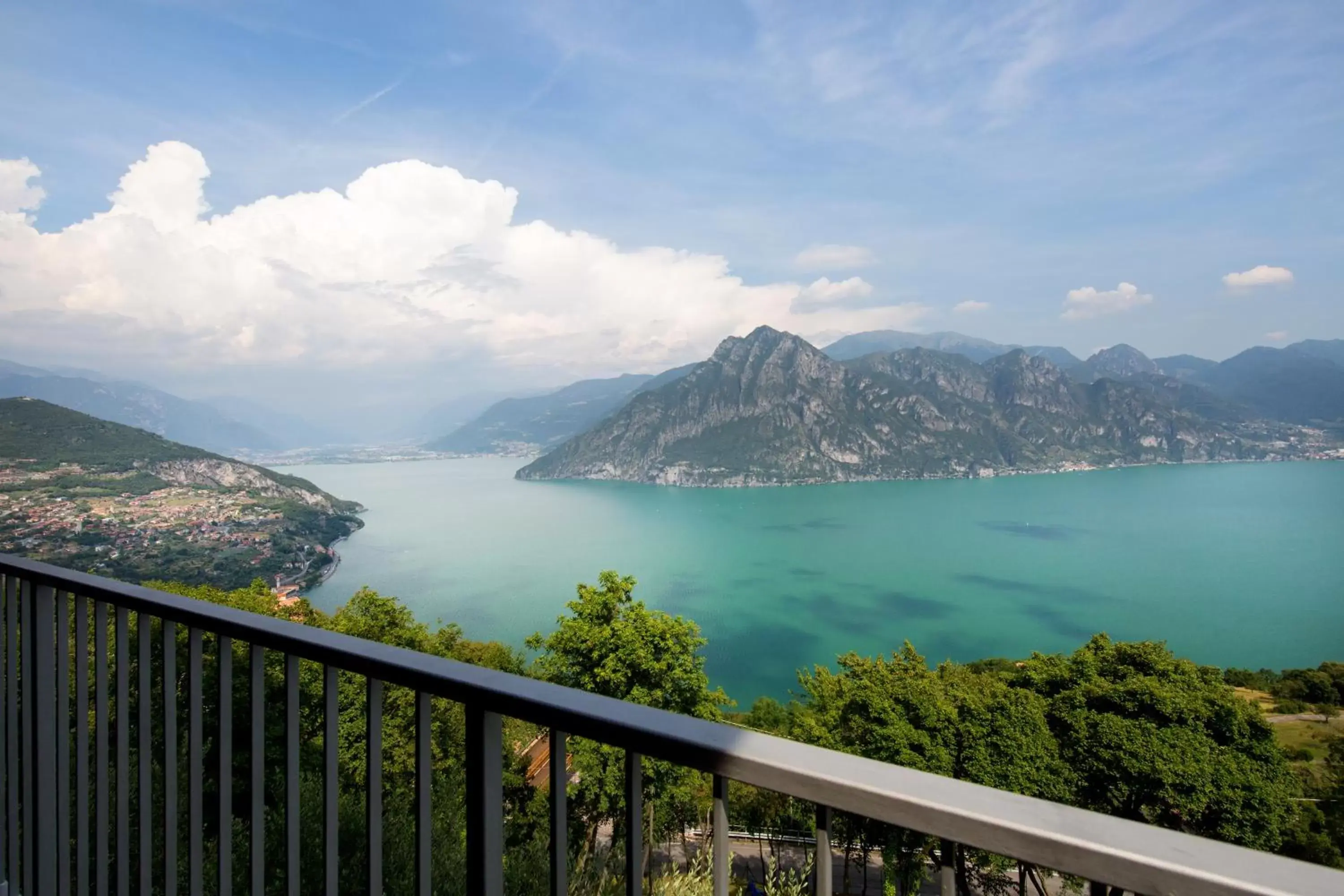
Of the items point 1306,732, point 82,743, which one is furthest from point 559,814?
point 1306,732

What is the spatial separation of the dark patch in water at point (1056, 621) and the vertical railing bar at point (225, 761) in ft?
145

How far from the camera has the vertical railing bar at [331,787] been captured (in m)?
0.91

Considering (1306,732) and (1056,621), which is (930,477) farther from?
(1306,732)

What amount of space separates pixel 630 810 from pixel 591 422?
648 ft

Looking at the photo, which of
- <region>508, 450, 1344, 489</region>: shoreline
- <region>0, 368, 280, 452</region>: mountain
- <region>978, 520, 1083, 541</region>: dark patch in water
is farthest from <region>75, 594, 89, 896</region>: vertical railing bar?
<region>0, 368, 280, 452</region>: mountain

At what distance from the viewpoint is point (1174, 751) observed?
11.8 meters

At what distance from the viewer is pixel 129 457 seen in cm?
5544

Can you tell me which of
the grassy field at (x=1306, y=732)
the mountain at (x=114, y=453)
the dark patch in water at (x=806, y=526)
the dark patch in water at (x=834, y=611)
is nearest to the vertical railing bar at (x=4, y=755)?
the grassy field at (x=1306, y=732)

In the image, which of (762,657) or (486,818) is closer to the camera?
(486,818)

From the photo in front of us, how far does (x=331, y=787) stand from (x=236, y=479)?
7319cm

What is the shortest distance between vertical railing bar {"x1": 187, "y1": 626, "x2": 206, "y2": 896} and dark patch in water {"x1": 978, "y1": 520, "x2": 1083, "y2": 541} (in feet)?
234

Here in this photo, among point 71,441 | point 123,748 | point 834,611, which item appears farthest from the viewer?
point 71,441

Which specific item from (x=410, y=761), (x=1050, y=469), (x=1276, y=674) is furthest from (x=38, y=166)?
(x=1050, y=469)

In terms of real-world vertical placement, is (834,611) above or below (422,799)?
below
